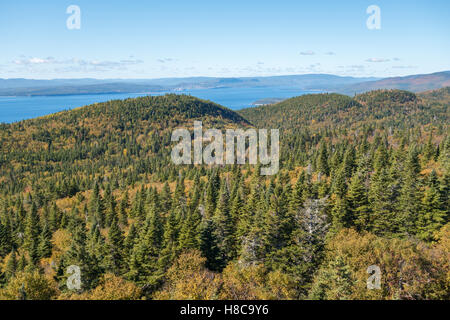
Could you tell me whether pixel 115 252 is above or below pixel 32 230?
above

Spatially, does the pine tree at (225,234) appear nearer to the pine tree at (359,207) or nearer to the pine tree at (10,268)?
the pine tree at (359,207)

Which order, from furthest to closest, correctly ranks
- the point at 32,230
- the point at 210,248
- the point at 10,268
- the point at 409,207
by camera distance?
the point at 32,230 → the point at 10,268 → the point at 210,248 → the point at 409,207

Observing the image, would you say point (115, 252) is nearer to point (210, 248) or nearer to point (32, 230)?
point (210, 248)

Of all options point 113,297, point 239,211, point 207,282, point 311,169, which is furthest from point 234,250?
point 311,169

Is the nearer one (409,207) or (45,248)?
(409,207)

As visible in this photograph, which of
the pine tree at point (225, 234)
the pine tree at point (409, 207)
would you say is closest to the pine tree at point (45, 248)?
the pine tree at point (225, 234)

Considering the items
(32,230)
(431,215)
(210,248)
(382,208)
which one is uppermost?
(431,215)

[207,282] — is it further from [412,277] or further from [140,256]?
[412,277]

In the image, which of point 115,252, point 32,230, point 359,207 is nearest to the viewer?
point 359,207

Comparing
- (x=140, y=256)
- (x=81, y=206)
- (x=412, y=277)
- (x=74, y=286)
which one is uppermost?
(x=412, y=277)

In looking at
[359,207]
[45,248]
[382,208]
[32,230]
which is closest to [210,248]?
[359,207]

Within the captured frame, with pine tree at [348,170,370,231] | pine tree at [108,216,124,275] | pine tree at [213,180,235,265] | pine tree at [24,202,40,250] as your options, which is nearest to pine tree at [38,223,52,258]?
pine tree at [24,202,40,250]
